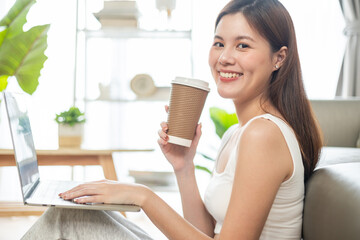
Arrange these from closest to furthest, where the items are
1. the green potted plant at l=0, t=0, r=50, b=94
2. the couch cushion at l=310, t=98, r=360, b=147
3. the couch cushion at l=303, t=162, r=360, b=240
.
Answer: the couch cushion at l=303, t=162, r=360, b=240 < the couch cushion at l=310, t=98, r=360, b=147 < the green potted plant at l=0, t=0, r=50, b=94

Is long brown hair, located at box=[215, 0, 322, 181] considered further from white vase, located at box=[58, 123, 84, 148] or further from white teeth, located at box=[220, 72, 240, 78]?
white vase, located at box=[58, 123, 84, 148]

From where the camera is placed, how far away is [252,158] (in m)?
0.99

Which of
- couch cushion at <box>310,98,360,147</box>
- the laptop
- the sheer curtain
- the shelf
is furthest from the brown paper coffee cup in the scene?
the sheer curtain

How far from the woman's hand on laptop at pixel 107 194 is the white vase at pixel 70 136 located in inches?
70.1

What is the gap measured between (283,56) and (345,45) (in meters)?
3.12

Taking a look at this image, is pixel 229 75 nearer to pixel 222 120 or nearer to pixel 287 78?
pixel 287 78

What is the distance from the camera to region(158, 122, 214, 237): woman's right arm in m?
1.38

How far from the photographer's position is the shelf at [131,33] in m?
3.66

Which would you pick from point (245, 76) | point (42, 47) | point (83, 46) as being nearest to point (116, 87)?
point (83, 46)

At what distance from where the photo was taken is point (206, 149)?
13.4ft

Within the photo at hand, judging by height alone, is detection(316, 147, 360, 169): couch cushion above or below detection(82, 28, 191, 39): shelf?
below

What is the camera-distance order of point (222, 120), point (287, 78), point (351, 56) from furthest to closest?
point (351, 56), point (222, 120), point (287, 78)

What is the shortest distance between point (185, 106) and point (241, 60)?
0.19m

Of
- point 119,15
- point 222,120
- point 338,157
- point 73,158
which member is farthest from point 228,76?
point 119,15
